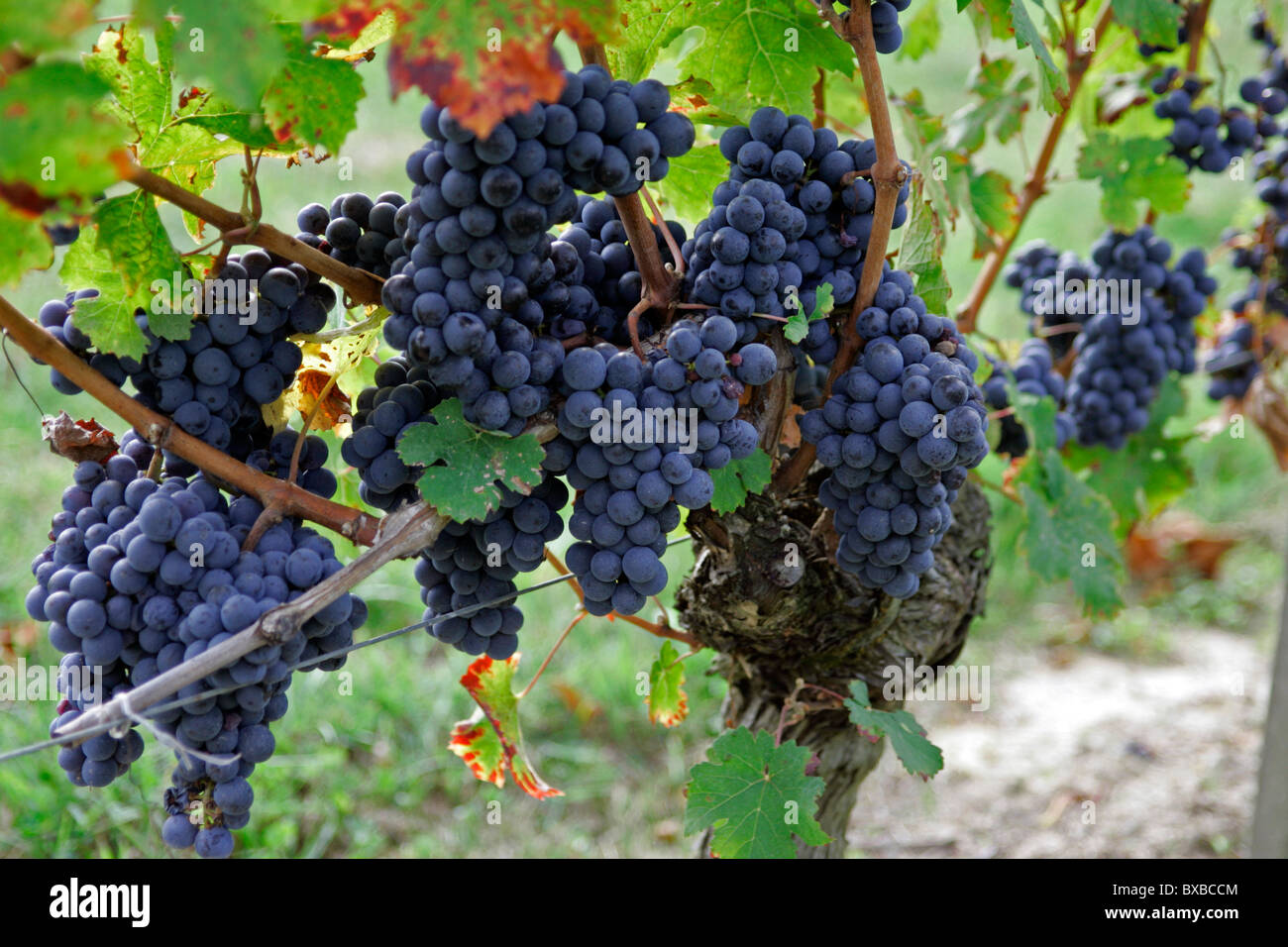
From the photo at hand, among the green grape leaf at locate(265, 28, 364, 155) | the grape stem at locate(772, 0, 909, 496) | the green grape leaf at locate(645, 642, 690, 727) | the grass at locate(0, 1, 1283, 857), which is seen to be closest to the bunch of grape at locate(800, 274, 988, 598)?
the grape stem at locate(772, 0, 909, 496)

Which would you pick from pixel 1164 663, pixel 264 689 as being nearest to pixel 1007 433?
pixel 264 689

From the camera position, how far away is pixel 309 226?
1.23 m

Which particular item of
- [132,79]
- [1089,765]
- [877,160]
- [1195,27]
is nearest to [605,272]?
[877,160]

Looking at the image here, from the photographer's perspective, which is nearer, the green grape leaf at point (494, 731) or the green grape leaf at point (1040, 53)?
Answer: the green grape leaf at point (1040, 53)

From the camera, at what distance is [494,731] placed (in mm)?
1639

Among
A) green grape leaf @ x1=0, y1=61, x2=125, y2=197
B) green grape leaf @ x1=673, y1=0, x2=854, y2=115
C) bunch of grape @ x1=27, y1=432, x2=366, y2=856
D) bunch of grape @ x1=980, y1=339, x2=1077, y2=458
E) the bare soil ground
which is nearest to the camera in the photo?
green grape leaf @ x1=0, y1=61, x2=125, y2=197

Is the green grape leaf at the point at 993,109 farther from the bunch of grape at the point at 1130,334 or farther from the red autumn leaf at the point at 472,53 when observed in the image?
the red autumn leaf at the point at 472,53

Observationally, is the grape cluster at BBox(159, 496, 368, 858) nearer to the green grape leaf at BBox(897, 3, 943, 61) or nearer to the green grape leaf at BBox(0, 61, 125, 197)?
the green grape leaf at BBox(0, 61, 125, 197)

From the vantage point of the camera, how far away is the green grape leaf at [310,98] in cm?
99

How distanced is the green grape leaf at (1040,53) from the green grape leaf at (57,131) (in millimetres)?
881

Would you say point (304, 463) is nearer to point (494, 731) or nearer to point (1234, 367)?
point (494, 731)

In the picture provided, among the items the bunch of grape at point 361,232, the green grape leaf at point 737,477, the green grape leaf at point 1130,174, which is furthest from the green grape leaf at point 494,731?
the green grape leaf at point 1130,174

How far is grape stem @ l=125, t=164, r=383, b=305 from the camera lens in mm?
1013

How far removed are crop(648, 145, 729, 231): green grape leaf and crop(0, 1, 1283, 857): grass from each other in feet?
1.40
